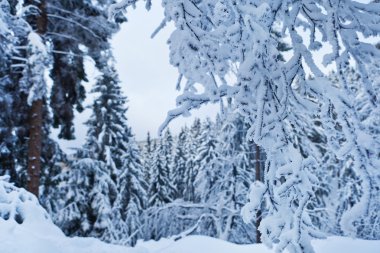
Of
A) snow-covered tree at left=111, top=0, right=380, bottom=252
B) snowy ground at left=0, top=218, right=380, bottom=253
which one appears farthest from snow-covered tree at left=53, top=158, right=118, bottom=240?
snow-covered tree at left=111, top=0, right=380, bottom=252

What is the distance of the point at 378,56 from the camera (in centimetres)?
240

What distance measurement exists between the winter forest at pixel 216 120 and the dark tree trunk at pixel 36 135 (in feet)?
0.09

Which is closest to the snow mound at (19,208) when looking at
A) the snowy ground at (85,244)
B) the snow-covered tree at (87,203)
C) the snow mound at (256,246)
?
the snowy ground at (85,244)

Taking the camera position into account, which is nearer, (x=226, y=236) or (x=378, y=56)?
(x=378, y=56)

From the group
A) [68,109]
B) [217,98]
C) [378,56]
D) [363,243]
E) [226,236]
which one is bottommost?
[226,236]

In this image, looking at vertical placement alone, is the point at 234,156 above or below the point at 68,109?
below

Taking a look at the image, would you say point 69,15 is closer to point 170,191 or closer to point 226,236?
point 226,236

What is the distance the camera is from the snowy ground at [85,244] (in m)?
4.37

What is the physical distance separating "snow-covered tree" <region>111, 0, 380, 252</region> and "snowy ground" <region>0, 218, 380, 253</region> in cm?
220

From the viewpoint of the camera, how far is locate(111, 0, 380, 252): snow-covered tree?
220cm

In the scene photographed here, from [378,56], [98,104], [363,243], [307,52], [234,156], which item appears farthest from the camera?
[98,104]

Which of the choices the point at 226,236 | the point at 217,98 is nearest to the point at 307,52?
the point at 217,98

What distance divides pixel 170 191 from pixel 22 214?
1323 inches

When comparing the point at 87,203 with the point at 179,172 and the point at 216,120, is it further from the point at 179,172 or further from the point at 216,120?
the point at 179,172
